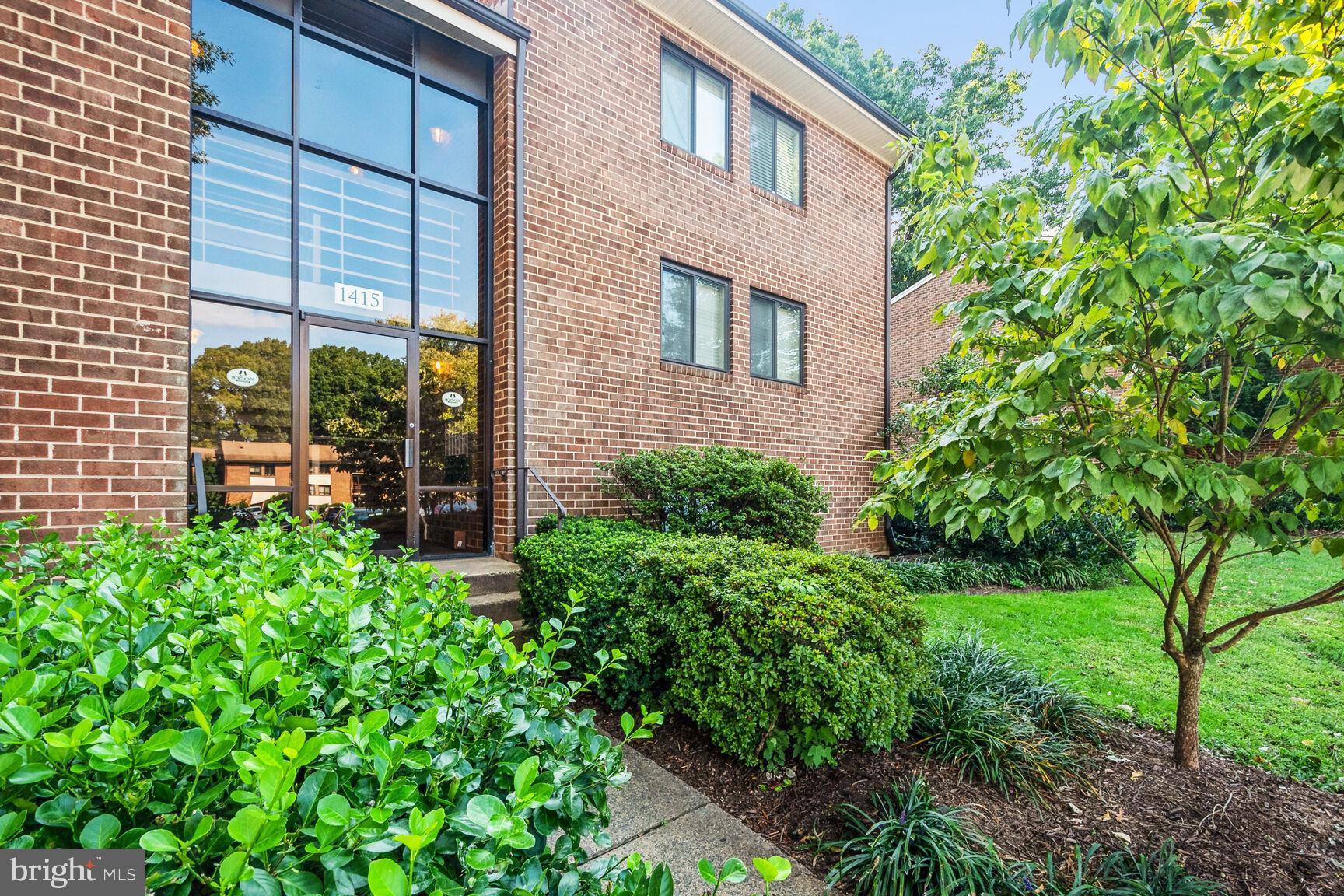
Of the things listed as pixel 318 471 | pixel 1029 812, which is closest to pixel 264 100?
pixel 318 471

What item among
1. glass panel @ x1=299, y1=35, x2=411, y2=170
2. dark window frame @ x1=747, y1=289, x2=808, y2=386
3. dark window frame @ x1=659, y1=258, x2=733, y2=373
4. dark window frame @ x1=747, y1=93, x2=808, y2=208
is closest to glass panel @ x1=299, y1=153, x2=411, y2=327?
glass panel @ x1=299, y1=35, x2=411, y2=170

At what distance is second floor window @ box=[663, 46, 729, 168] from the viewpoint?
24.5ft

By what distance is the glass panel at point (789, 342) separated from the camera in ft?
28.9

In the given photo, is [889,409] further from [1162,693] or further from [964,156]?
[964,156]

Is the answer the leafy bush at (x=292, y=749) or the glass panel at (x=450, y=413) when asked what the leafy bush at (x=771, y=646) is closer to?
the leafy bush at (x=292, y=749)

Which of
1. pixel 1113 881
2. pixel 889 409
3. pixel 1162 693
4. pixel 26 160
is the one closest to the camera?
pixel 1113 881

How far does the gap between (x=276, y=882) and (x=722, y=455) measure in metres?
5.77

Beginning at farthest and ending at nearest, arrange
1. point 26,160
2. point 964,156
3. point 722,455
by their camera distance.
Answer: point 722,455, point 26,160, point 964,156

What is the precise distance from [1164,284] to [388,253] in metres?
5.80

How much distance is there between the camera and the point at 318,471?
5172 mm

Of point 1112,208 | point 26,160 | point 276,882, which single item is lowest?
point 276,882

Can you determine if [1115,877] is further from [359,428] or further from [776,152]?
[776,152]

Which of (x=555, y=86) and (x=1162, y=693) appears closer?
(x=1162, y=693)

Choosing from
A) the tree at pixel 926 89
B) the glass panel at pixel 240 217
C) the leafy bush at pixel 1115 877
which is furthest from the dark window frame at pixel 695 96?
the tree at pixel 926 89
